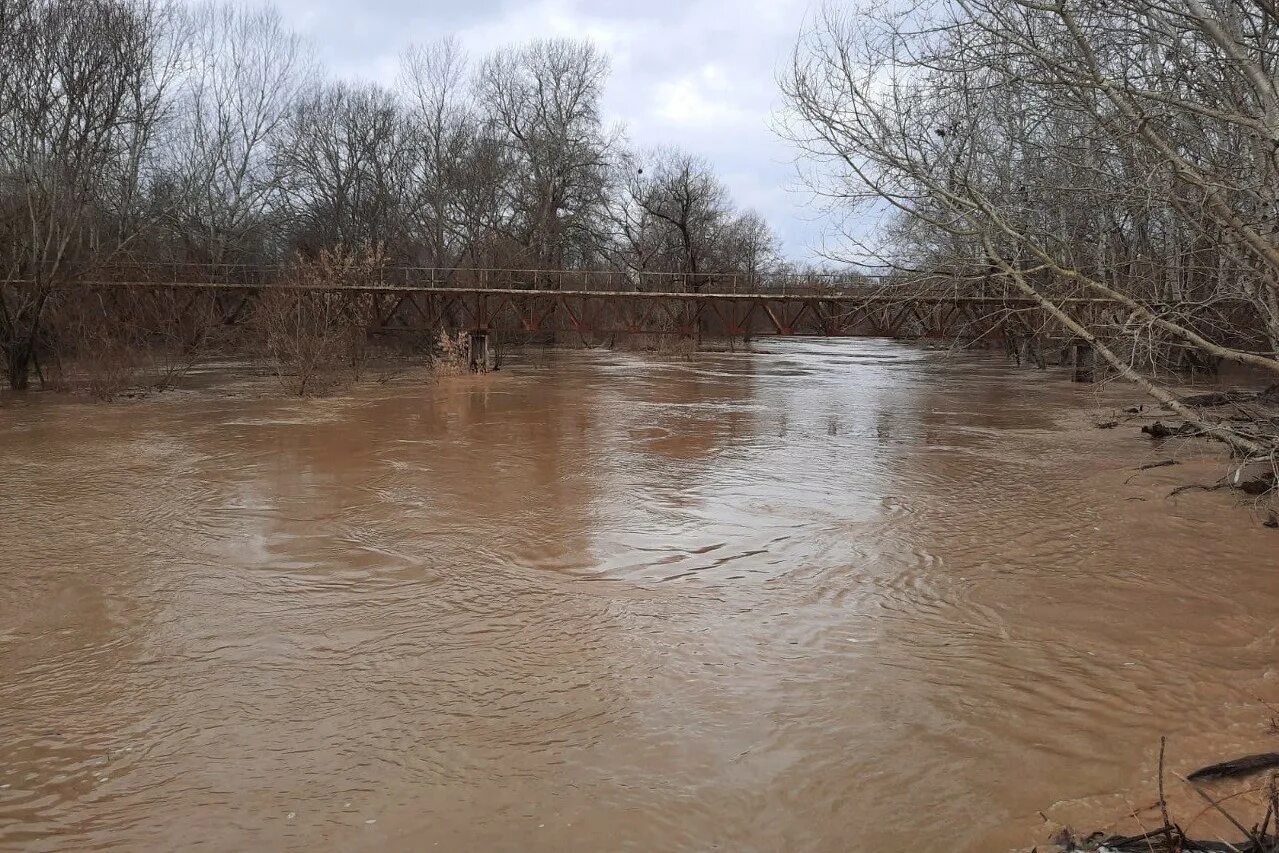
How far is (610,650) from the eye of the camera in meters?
6.43

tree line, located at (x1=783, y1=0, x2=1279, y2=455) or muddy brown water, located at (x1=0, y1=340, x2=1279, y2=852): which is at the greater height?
tree line, located at (x1=783, y1=0, x2=1279, y2=455)

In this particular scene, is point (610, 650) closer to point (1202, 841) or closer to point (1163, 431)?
point (1202, 841)

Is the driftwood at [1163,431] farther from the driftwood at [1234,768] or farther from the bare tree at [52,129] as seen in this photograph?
the bare tree at [52,129]

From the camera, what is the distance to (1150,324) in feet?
25.0

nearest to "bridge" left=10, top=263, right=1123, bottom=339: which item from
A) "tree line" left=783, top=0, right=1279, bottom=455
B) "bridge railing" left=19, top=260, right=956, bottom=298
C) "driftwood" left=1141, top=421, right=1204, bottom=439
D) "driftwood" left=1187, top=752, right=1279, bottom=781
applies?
"bridge railing" left=19, top=260, right=956, bottom=298

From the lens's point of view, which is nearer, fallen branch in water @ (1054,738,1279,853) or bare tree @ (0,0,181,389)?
fallen branch in water @ (1054,738,1279,853)

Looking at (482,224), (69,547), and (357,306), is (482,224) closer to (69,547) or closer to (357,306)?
(357,306)

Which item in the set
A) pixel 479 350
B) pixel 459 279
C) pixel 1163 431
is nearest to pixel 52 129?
pixel 479 350

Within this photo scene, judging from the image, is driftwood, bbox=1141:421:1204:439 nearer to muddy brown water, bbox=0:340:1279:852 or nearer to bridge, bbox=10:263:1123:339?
muddy brown water, bbox=0:340:1279:852

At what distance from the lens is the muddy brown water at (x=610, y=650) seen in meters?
4.52

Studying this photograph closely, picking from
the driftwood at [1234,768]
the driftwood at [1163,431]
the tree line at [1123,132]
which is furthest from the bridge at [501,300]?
the driftwood at [1234,768]

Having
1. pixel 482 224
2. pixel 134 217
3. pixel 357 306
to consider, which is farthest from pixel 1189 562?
pixel 482 224

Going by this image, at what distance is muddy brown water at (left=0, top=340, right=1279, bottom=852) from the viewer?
4.52 metres

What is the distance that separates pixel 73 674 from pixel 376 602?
6.88 feet
